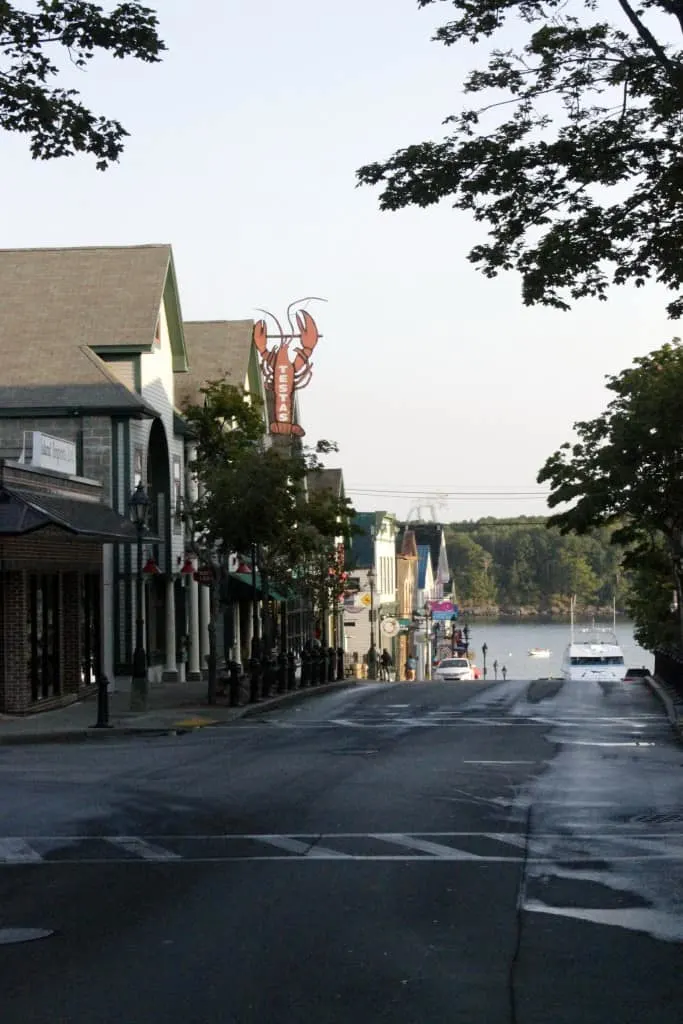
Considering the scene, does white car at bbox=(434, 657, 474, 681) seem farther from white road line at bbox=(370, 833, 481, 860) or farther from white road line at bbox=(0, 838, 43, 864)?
white road line at bbox=(0, 838, 43, 864)

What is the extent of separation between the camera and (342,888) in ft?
37.9

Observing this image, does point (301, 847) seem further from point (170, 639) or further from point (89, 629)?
point (170, 639)

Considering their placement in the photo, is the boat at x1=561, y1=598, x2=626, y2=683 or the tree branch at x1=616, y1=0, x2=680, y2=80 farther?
the boat at x1=561, y1=598, x2=626, y2=683

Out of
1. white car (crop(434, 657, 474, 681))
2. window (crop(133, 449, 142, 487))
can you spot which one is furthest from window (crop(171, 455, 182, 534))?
white car (crop(434, 657, 474, 681))

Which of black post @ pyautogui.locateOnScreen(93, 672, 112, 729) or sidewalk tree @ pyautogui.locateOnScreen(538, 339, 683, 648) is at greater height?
sidewalk tree @ pyautogui.locateOnScreen(538, 339, 683, 648)

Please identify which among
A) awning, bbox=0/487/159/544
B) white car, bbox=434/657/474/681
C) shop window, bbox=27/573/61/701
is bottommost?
white car, bbox=434/657/474/681

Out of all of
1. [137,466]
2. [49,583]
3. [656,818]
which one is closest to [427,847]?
[656,818]

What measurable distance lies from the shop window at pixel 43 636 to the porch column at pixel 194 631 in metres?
15.0

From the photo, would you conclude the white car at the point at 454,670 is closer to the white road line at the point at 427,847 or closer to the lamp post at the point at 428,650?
the lamp post at the point at 428,650

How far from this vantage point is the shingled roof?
2219 inches

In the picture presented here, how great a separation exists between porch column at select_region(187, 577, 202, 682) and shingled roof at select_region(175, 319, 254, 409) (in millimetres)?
7372

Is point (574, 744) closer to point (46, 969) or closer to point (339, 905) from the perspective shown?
point (339, 905)

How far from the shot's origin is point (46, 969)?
8859 millimetres

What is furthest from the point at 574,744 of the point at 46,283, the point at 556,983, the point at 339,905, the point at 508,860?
the point at 46,283
